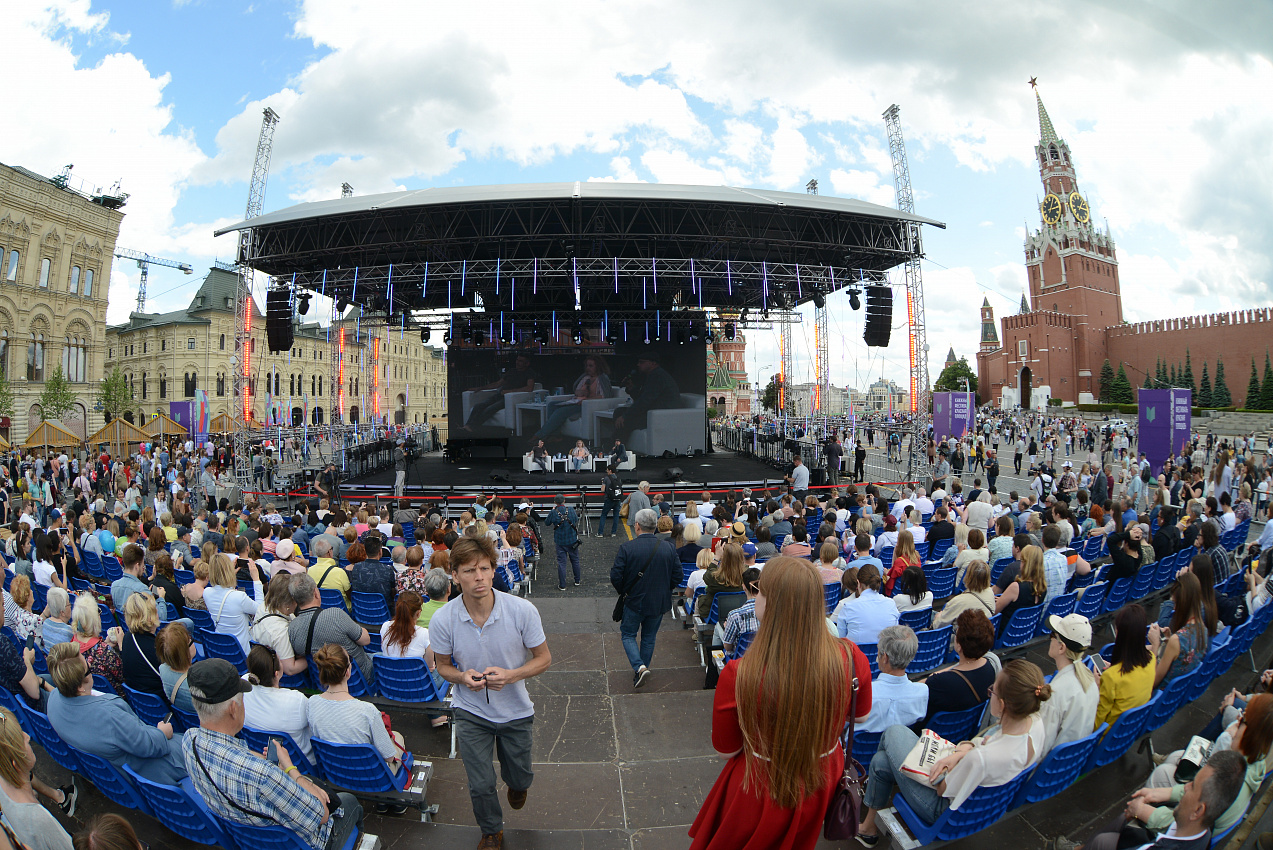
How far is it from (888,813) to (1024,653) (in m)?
3.76

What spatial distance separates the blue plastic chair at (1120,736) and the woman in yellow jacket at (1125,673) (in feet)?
0.24

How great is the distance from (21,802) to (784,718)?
2.96m

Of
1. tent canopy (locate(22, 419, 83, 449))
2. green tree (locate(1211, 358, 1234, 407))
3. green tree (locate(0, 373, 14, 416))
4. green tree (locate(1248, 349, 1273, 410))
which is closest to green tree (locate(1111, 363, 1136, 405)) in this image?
green tree (locate(1211, 358, 1234, 407))

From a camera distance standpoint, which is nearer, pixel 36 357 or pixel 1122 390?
pixel 36 357

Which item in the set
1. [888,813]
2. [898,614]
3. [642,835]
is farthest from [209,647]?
[898,614]

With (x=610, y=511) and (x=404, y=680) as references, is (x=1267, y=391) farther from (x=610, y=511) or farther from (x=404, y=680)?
(x=404, y=680)

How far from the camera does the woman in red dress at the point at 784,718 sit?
6.19 feet

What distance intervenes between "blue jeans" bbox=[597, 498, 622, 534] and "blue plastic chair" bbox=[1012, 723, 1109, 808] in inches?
426

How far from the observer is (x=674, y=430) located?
91.0ft

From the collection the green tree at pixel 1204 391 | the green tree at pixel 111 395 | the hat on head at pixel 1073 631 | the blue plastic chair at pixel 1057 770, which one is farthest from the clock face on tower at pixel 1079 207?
the green tree at pixel 111 395

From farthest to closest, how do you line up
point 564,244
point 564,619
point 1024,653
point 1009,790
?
point 564,244, point 564,619, point 1024,653, point 1009,790

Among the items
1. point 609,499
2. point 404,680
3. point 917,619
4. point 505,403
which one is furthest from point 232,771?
point 505,403

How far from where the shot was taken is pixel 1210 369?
6159 centimetres

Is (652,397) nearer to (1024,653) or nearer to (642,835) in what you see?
(1024,653)
